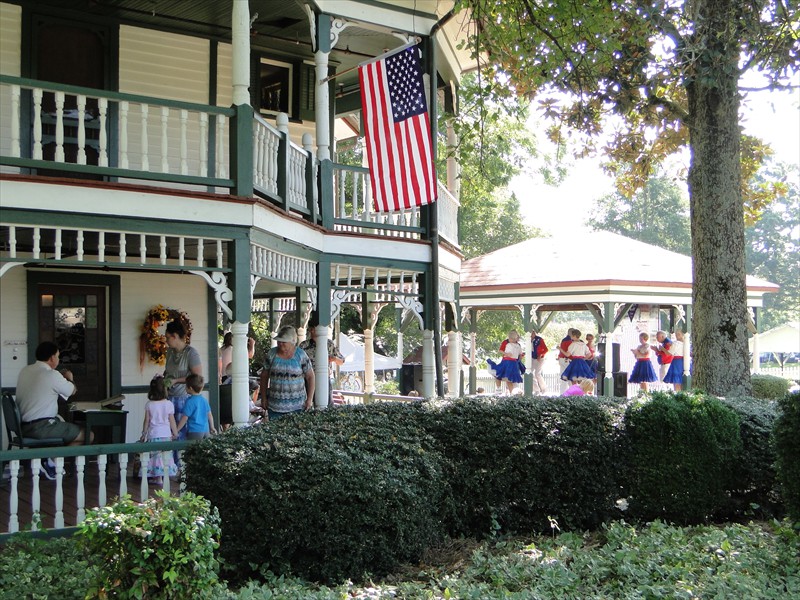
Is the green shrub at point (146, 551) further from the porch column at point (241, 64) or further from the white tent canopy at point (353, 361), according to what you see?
the white tent canopy at point (353, 361)

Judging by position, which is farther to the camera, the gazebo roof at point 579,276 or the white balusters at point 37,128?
the gazebo roof at point 579,276

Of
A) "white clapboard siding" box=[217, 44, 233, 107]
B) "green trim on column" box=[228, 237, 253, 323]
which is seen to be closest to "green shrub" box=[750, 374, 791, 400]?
"white clapboard siding" box=[217, 44, 233, 107]

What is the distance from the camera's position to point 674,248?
69.6 metres

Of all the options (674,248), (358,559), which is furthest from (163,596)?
(674,248)

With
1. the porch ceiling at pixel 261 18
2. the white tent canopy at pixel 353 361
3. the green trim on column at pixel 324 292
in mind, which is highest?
the porch ceiling at pixel 261 18

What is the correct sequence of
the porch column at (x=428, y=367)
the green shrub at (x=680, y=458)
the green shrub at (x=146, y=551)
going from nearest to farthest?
the green shrub at (x=146, y=551)
the green shrub at (x=680, y=458)
the porch column at (x=428, y=367)

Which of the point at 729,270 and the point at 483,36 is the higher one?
the point at 483,36

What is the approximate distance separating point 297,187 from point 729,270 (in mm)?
5840

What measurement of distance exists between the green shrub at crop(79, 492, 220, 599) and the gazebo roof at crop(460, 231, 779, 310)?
1840 centimetres

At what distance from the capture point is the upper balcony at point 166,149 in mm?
7840

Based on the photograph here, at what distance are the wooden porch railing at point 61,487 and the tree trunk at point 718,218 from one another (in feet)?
23.5

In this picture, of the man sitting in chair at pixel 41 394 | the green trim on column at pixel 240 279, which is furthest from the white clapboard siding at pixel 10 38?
the green trim on column at pixel 240 279

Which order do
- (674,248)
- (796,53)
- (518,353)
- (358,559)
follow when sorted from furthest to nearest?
(674,248) < (518,353) < (796,53) < (358,559)

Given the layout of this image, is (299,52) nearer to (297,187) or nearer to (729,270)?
(297,187)
